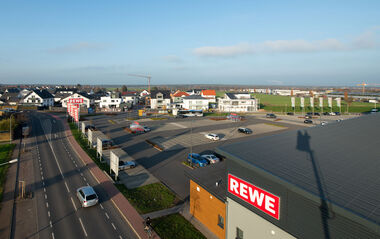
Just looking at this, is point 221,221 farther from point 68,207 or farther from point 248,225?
Result: point 68,207

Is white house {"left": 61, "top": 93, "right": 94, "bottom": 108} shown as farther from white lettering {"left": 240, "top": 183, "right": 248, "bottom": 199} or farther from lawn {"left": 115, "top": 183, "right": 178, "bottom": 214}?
white lettering {"left": 240, "top": 183, "right": 248, "bottom": 199}

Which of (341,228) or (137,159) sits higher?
(341,228)

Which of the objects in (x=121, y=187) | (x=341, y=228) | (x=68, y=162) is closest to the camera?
(x=341, y=228)

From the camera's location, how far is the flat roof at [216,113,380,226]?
32.3 ft

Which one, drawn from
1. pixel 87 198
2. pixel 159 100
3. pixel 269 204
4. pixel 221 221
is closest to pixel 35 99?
pixel 159 100

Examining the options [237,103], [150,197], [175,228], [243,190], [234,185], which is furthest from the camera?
[237,103]

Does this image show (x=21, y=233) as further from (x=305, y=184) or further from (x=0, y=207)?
(x=305, y=184)

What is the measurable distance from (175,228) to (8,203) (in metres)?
16.5

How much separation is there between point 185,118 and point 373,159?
62.3 meters

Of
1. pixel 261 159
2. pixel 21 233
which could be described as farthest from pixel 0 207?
pixel 261 159

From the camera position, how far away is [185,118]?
74.5 meters

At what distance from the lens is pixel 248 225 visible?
46.1 ft

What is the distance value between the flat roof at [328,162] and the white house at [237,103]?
71.3m

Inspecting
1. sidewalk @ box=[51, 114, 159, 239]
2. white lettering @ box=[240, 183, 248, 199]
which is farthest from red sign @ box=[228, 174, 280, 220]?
sidewalk @ box=[51, 114, 159, 239]
